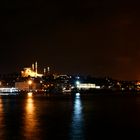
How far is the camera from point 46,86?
19312 centimetres

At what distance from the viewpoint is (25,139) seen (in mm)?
25750

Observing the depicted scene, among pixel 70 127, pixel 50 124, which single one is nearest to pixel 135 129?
pixel 70 127

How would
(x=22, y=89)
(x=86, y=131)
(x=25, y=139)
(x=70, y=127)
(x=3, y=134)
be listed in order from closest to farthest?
(x=25, y=139) < (x=3, y=134) < (x=86, y=131) < (x=70, y=127) < (x=22, y=89)

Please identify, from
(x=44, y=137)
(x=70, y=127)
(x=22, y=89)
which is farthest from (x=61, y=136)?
(x=22, y=89)

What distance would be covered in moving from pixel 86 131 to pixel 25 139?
5.06 m

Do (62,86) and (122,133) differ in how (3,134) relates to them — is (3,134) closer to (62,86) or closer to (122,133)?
(122,133)

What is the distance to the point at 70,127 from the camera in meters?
32.0

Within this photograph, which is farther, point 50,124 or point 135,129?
point 50,124

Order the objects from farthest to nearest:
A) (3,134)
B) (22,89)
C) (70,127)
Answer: (22,89)
(70,127)
(3,134)

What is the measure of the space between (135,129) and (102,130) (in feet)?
6.36

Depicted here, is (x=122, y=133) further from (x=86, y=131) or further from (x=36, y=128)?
(x=36, y=128)

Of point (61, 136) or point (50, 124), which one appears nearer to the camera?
point (61, 136)

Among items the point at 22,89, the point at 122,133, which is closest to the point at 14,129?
the point at 122,133

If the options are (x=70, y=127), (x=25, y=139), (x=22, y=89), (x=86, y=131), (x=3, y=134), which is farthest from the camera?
(x=22, y=89)
